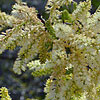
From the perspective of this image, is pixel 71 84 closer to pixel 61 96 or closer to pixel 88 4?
pixel 61 96

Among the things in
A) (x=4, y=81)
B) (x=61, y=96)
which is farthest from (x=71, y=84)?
(x=4, y=81)

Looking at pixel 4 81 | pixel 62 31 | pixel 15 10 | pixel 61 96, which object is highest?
pixel 4 81

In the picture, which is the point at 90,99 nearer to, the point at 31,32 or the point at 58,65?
the point at 58,65

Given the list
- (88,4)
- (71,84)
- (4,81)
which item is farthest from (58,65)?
(4,81)

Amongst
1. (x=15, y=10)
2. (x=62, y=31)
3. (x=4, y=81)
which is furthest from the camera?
(x=4, y=81)

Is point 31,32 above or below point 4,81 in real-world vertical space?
below

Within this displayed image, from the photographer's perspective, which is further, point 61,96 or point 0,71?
point 0,71

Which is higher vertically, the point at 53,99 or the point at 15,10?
the point at 15,10

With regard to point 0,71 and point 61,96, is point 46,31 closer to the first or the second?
point 61,96

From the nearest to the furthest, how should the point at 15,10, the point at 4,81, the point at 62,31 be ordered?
the point at 62,31
the point at 15,10
the point at 4,81
